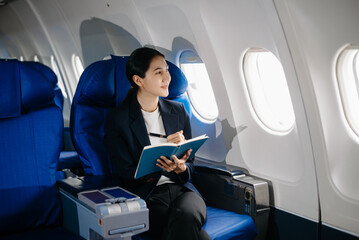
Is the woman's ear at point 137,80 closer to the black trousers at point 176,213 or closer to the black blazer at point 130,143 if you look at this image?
the black blazer at point 130,143

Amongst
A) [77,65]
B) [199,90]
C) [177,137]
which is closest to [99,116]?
[177,137]

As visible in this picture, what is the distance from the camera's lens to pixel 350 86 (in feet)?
8.23

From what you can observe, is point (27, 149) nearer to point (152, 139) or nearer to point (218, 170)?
point (152, 139)

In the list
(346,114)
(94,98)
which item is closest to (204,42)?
(94,98)

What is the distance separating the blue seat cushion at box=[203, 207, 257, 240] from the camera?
251 cm

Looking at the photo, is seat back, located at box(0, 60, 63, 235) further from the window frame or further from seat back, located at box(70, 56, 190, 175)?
the window frame

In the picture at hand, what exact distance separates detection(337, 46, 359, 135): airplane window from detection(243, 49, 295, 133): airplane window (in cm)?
62

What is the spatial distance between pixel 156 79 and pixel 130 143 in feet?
1.44

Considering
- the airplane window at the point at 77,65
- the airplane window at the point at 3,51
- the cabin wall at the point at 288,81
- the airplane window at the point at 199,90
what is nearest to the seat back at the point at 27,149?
the cabin wall at the point at 288,81

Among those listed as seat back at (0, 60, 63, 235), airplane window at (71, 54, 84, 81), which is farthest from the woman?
airplane window at (71, 54, 84, 81)

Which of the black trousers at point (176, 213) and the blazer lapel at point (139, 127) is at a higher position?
the blazer lapel at point (139, 127)

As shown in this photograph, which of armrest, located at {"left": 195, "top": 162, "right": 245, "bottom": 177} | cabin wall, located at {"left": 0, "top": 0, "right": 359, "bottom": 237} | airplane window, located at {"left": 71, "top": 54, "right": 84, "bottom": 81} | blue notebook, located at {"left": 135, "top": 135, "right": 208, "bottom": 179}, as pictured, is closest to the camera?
blue notebook, located at {"left": 135, "top": 135, "right": 208, "bottom": 179}

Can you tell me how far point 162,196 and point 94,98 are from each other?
787 mm

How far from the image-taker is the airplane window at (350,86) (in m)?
2.46
